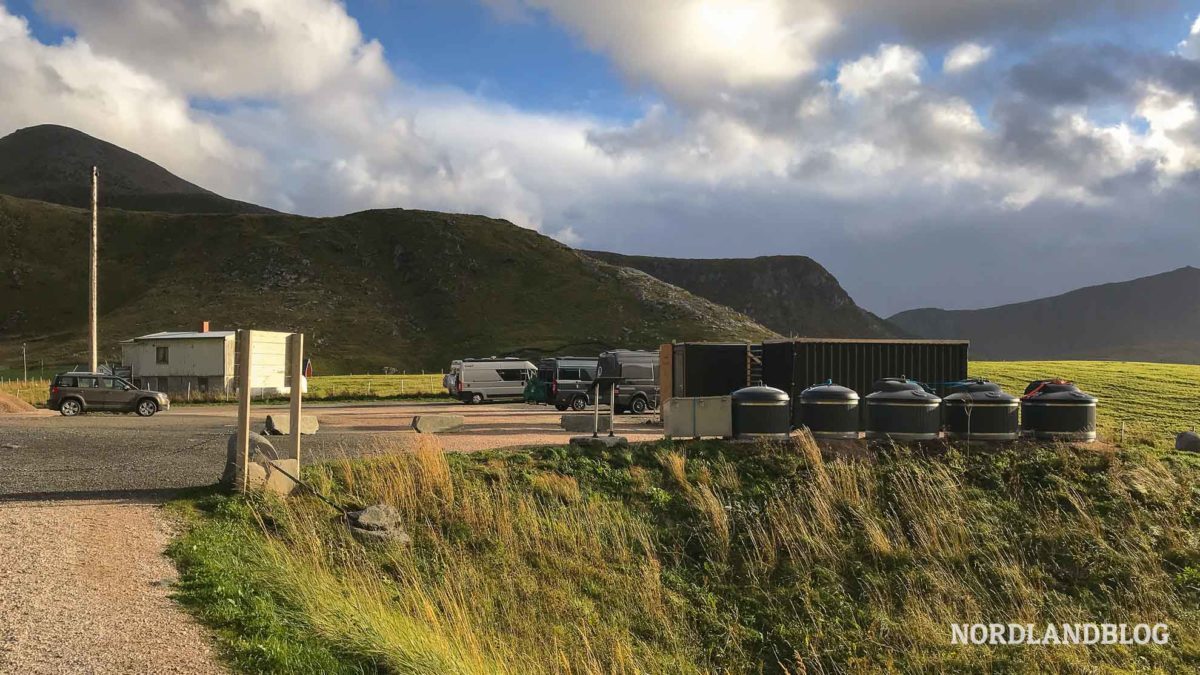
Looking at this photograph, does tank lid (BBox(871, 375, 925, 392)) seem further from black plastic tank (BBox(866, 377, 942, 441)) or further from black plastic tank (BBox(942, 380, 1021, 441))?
black plastic tank (BBox(942, 380, 1021, 441))

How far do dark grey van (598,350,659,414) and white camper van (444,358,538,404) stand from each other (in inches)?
288

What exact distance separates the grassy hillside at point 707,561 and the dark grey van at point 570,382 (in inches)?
558

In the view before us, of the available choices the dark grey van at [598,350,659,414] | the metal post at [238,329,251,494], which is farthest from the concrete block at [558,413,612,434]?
the dark grey van at [598,350,659,414]

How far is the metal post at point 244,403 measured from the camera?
1095 centimetres

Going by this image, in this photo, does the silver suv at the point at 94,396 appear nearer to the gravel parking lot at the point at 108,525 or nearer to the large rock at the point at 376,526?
the gravel parking lot at the point at 108,525

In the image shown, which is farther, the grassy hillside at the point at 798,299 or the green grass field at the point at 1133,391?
the grassy hillside at the point at 798,299

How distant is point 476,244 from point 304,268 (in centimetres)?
2505

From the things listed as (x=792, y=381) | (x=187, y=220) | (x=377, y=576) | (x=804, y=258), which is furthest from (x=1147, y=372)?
(x=804, y=258)

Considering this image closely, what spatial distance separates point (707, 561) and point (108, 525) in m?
7.86

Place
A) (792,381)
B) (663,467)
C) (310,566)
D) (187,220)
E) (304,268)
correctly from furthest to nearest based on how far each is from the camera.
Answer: (187,220)
(304,268)
(792,381)
(663,467)
(310,566)

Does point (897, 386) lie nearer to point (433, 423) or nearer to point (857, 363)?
point (857, 363)

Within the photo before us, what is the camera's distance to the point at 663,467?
1485 cm

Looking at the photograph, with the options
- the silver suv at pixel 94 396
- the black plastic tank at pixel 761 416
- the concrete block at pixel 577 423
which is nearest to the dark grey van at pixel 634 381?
the concrete block at pixel 577 423

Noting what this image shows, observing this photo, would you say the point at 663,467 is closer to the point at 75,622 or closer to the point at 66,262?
the point at 75,622
